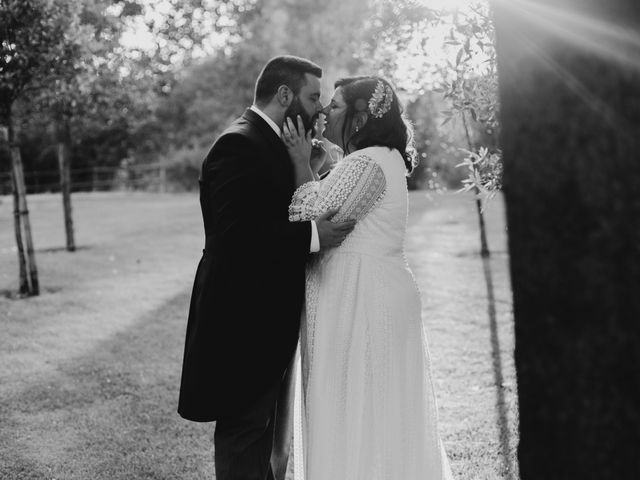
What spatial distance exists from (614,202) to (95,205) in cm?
3084

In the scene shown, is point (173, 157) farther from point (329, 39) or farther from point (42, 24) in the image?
point (42, 24)

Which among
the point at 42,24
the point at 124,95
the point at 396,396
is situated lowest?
the point at 396,396

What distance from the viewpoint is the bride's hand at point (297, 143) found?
382cm

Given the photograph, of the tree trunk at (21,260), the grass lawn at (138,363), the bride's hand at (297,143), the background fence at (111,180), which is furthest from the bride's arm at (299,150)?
the background fence at (111,180)

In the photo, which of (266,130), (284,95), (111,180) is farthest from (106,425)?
(111,180)

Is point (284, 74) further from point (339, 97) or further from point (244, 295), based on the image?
point (244, 295)

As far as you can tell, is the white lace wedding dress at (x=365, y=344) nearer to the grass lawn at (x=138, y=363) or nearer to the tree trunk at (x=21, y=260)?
the grass lawn at (x=138, y=363)

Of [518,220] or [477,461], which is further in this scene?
[477,461]

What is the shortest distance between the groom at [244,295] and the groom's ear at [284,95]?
0.25 metres

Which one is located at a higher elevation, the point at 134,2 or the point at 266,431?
the point at 134,2

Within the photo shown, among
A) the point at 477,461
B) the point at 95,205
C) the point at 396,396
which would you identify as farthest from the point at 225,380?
the point at 95,205

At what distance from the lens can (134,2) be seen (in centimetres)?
1329

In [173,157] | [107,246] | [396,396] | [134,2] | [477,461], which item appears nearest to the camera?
[396,396]

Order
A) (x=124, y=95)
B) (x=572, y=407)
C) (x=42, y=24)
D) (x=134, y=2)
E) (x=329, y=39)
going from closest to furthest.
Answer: (x=572, y=407) < (x=42, y=24) < (x=134, y=2) < (x=124, y=95) < (x=329, y=39)
